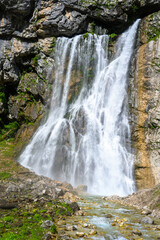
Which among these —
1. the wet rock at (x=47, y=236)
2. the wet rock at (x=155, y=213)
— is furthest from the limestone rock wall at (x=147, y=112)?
the wet rock at (x=47, y=236)

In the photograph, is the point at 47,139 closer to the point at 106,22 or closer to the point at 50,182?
the point at 50,182

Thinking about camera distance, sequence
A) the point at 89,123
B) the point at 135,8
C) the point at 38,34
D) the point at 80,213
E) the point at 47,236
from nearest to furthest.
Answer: the point at 47,236 → the point at 80,213 → the point at 89,123 → the point at 135,8 → the point at 38,34

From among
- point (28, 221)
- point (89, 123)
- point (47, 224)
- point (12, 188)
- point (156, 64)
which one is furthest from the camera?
point (89, 123)

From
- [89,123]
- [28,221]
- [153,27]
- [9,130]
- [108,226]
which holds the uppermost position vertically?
[153,27]

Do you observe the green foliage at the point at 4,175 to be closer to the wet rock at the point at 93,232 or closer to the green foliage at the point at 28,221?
the green foliage at the point at 28,221

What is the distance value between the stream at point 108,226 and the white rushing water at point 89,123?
6.24 meters

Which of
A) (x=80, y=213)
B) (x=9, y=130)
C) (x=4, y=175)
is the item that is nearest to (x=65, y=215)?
(x=80, y=213)

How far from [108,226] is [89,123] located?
11949 mm

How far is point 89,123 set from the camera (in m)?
18.1

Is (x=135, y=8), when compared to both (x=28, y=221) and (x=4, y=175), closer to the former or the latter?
(x=4, y=175)

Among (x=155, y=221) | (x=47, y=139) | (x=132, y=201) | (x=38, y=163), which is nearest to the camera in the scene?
(x=155, y=221)

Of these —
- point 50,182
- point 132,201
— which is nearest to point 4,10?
point 50,182

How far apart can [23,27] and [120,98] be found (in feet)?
49.0

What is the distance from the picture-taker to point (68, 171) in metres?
15.7
